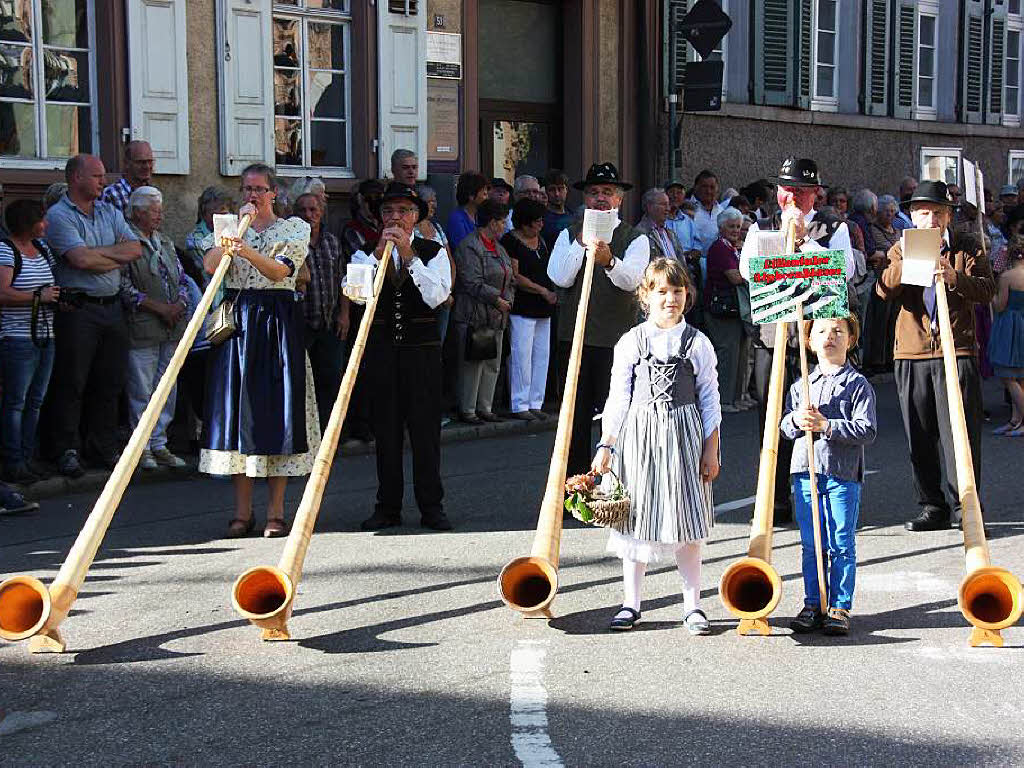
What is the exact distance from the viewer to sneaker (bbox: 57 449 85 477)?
1050cm

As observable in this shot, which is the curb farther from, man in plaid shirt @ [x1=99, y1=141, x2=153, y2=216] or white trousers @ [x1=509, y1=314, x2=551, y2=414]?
man in plaid shirt @ [x1=99, y1=141, x2=153, y2=216]

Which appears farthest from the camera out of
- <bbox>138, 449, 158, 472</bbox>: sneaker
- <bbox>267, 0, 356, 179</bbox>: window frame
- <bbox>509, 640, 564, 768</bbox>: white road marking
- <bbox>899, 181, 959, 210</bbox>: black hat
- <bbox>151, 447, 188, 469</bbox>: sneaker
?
<bbox>267, 0, 356, 179</bbox>: window frame

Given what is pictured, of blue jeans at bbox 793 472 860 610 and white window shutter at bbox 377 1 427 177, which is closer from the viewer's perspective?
blue jeans at bbox 793 472 860 610

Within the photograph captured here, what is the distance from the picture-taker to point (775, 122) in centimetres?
2117

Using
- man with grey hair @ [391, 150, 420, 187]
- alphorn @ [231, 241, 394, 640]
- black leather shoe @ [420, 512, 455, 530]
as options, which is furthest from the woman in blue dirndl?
man with grey hair @ [391, 150, 420, 187]

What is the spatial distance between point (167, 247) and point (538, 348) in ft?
12.0

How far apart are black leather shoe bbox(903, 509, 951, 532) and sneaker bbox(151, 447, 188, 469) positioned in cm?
506

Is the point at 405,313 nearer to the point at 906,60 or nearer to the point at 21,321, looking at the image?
the point at 21,321

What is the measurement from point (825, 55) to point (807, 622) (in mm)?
16865

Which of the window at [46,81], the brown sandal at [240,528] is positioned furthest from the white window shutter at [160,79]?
the brown sandal at [240,528]

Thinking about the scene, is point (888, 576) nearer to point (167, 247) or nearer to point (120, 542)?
point (120, 542)

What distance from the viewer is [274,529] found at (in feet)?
29.0

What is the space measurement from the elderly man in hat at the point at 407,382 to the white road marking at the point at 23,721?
371 cm

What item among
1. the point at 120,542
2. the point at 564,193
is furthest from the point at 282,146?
the point at 120,542
